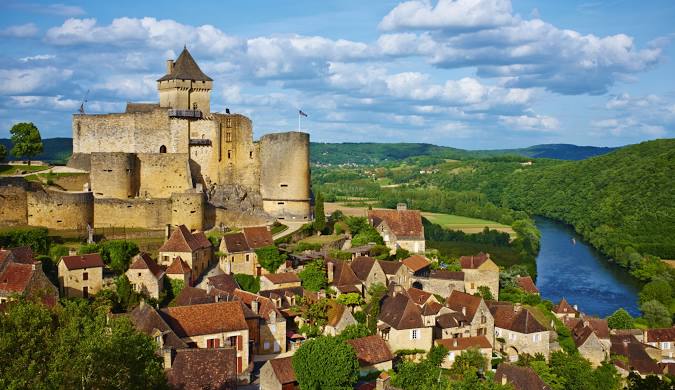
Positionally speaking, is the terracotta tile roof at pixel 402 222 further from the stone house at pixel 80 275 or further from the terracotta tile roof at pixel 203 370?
the terracotta tile roof at pixel 203 370

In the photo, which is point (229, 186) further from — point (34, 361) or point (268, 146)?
point (34, 361)

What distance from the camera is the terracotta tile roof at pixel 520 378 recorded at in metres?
32.6

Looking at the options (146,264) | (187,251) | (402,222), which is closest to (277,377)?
(146,264)

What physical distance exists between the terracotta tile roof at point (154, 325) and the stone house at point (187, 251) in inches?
287

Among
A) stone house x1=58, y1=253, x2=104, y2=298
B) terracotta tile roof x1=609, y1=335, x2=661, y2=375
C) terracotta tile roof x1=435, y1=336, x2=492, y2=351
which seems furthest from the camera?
terracotta tile roof x1=609, y1=335, x2=661, y2=375

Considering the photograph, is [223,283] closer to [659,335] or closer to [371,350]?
[371,350]

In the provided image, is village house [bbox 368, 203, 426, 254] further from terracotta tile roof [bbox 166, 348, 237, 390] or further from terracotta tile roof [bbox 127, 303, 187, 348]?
terracotta tile roof [bbox 166, 348, 237, 390]

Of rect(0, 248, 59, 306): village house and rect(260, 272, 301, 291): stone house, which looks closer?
rect(0, 248, 59, 306): village house

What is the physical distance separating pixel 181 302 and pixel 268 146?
16.4 metres

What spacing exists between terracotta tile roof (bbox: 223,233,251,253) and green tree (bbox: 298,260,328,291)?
11.5 ft

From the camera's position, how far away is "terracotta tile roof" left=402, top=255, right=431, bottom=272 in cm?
4378

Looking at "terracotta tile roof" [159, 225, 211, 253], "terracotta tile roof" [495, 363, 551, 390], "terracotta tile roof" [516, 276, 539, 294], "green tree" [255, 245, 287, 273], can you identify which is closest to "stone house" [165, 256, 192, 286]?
"terracotta tile roof" [159, 225, 211, 253]

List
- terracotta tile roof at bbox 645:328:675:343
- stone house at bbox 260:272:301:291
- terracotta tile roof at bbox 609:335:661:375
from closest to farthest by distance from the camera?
stone house at bbox 260:272:301:291 → terracotta tile roof at bbox 609:335:661:375 → terracotta tile roof at bbox 645:328:675:343

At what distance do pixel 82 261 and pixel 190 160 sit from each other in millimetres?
13840
